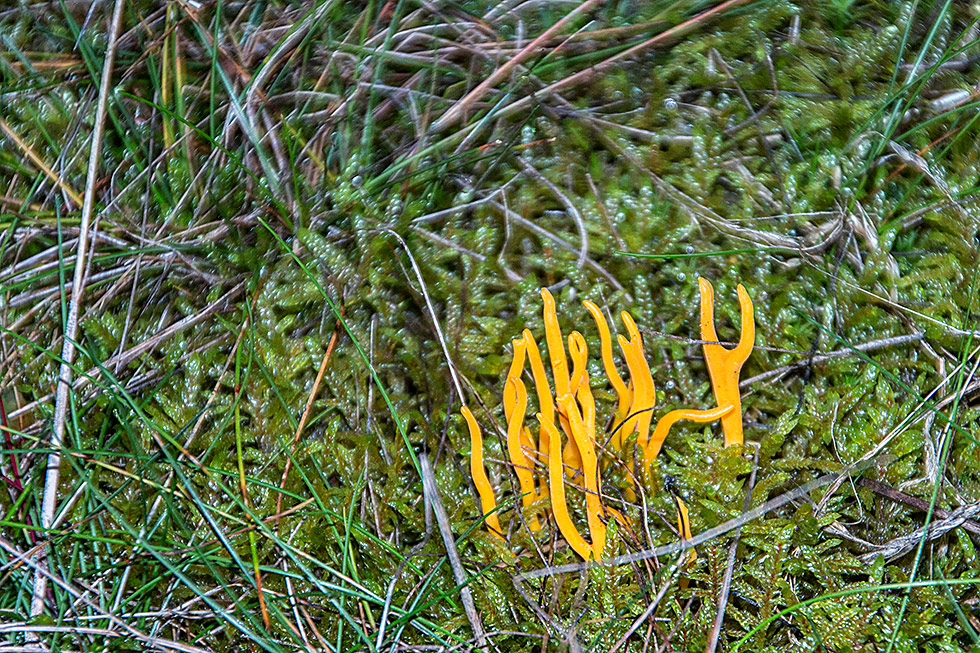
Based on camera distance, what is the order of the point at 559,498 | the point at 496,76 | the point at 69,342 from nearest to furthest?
the point at 559,498
the point at 69,342
the point at 496,76

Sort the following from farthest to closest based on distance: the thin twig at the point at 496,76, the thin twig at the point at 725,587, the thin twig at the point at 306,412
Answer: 1. the thin twig at the point at 496,76
2. the thin twig at the point at 306,412
3. the thin twig at the point at 725,587

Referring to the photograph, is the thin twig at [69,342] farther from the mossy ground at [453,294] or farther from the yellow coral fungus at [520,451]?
the yellow coral fungus at [520,451]

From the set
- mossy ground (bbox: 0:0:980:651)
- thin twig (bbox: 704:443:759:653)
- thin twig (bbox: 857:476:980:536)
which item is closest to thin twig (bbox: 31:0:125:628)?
mossy ground (bbox: 0:0:980:651)

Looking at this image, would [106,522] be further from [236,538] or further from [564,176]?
[564,176]

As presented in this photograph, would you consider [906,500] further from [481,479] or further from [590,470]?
[481,479]

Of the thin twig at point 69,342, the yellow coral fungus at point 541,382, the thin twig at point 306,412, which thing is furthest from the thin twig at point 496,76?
the thin twig at point 69,342

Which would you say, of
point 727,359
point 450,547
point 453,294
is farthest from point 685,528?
point 453,294
